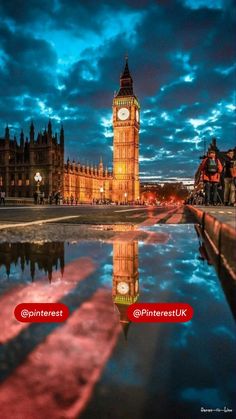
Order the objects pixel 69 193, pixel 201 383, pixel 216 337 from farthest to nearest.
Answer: pixel 69 193 → pixel 216 337 → pixel 201 383

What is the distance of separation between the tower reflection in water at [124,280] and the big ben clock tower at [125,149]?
98483 millimetres

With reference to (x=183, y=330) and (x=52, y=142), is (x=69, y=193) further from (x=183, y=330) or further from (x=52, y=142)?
(x=183, y=330)

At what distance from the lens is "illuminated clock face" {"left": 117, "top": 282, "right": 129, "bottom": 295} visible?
217 cm

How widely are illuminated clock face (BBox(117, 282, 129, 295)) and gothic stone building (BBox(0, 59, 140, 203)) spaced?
6013 cm

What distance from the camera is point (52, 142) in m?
69.5

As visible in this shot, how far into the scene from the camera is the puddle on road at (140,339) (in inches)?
40.0

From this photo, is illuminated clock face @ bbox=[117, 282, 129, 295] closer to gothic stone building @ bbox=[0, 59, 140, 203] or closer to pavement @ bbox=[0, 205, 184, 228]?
pavement @ bbox=[0, 205, 184, 228]

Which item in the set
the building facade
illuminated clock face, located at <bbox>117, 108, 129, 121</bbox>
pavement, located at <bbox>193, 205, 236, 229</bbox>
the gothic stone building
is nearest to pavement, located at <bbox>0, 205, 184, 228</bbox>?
pavement, located at <bbox>193, 205, 236, 229</bbox>

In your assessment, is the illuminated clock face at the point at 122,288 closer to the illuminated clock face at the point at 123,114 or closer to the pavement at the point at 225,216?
the pavement at the point at 225,216

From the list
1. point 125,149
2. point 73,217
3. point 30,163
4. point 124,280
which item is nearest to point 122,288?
point 124,280

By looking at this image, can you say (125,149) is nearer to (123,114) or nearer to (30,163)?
(123,114)

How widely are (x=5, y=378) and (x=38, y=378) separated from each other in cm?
11

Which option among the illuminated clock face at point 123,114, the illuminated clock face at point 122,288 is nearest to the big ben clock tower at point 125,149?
the illuminated clock face at point 123,114

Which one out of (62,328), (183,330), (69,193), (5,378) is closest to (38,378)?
(5,378)
